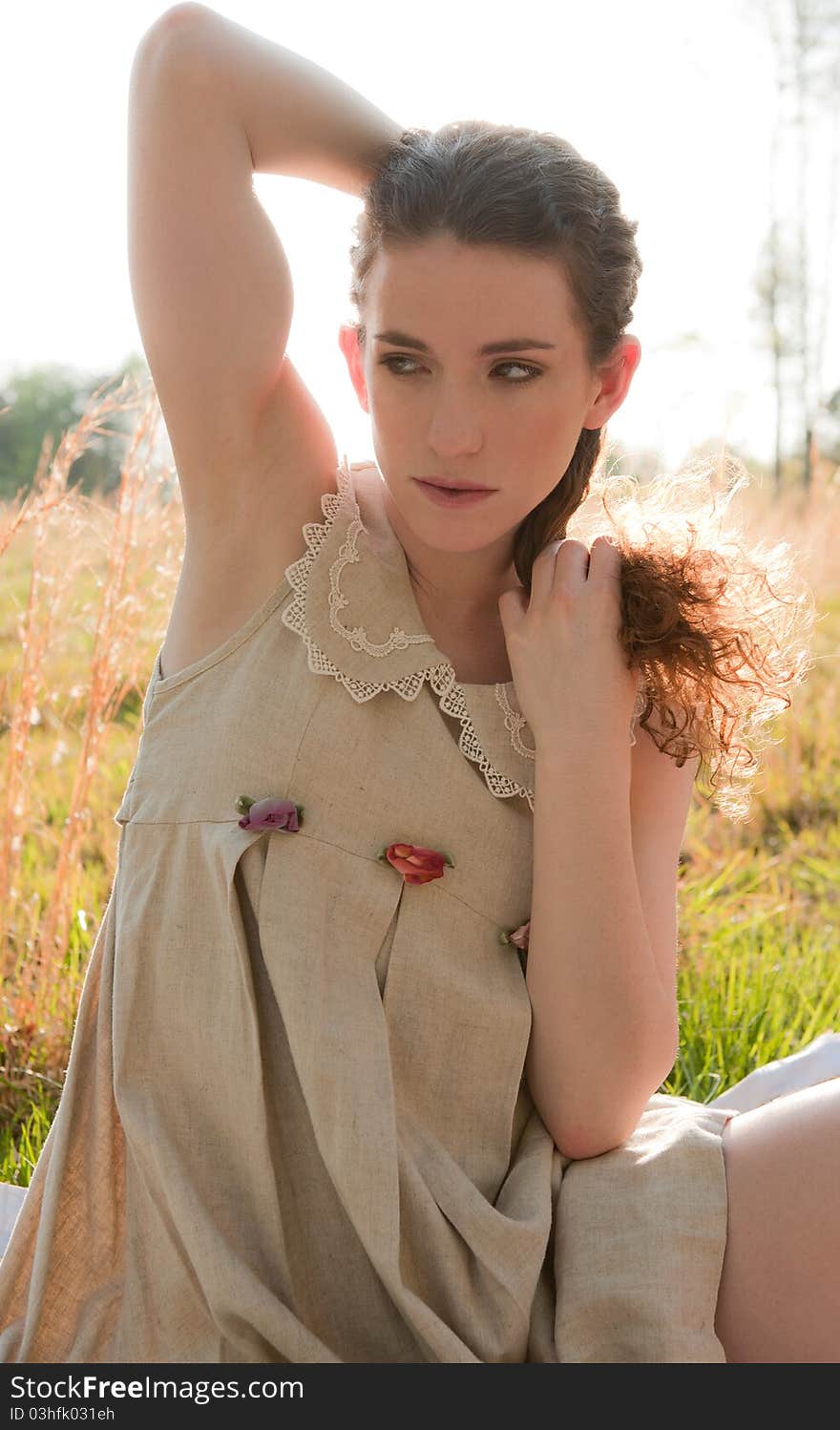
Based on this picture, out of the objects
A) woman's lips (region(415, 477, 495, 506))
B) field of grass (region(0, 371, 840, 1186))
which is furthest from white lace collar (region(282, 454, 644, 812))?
field of grass (region(0, 371, 840, 1186))

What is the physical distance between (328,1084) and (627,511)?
908mm

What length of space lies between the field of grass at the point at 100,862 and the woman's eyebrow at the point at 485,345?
2.48ft

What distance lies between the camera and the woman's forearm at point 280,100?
1.70 m

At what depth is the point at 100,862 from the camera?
11.8ft

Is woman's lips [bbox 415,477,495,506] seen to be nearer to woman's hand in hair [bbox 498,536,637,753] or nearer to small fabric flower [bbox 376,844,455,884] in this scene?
woman's hand in hair [bbox 498,536,637,753]

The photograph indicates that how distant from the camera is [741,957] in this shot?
336 centimetres

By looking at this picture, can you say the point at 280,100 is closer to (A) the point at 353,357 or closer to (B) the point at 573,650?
(A) the point at 353,357

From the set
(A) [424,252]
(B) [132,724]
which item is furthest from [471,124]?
(B) [132,724]

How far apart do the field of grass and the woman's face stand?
0.64 meters

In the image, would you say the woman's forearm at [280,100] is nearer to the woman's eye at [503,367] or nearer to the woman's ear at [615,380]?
the woman's eye at [503,367]

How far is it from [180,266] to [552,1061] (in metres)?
1.06

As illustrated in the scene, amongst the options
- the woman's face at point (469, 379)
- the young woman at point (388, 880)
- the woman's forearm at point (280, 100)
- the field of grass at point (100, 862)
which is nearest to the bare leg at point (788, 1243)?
the young woman at point (388, 880)

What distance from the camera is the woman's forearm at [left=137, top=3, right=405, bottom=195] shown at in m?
1.70
